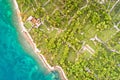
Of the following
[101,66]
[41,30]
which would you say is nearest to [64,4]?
[41,30]

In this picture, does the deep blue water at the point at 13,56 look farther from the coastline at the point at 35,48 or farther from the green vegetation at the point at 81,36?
the green vegetation at the point at 81,36

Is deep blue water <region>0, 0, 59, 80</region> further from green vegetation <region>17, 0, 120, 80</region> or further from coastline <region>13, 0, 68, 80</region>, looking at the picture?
green vegetation <region>17, 0, 120, 80</region>

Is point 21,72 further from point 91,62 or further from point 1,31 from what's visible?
point 91,62

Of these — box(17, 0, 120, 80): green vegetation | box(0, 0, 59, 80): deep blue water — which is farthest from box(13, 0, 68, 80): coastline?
box(17, 0, 120, 80): green vegetation

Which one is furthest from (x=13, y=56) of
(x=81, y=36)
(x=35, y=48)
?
(x=81, y=36)

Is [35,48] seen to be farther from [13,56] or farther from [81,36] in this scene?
[81,36]

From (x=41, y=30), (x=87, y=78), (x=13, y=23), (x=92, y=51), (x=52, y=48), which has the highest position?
(x=13, y=23)
